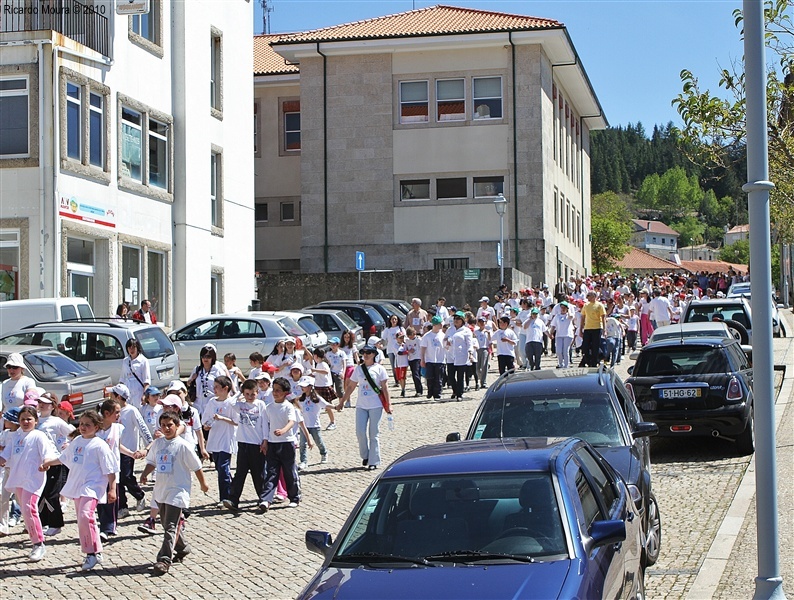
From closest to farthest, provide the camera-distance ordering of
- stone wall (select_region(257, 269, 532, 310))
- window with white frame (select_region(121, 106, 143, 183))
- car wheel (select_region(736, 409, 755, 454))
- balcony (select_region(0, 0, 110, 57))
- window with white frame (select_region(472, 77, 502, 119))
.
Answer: car wheel (select_region(736, 409, 755, 454)) < balcony (select_region(0, 0, 110, 57)) < window with white frame (select_region(121, 106, 143, 183)) < stone wall (select_region(257, 269, 532, 310)) < window with white frame (select_region(472, 77, 502, 119))

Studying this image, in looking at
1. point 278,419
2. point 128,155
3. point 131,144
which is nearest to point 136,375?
point 278,419

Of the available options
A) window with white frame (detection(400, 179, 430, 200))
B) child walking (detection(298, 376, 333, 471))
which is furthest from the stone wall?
child walking (detection(298, 376, 333, 471))

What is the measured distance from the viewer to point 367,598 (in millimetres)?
5480

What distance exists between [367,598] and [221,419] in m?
7.31

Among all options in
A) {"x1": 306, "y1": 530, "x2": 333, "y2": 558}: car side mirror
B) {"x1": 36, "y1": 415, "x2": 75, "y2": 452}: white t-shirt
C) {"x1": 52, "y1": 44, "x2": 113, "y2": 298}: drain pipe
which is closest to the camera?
{"x1": 306, "y1": 530, "x2": 333, "y2": 558}: car side mirror

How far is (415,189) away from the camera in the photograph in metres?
A: 43.2

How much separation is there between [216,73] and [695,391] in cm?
2314

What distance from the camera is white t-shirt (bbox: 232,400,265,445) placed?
12.6m

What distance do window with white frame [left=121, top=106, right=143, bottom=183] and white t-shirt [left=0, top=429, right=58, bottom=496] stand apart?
1820cm

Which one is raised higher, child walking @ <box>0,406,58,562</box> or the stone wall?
the stone wall

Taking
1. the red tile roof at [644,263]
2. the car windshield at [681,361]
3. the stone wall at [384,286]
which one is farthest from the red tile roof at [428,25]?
the red tile roof at [644,263]

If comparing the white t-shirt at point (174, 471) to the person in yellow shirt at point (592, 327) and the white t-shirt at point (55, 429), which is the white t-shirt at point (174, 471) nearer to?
the white t-shirt at point (55, 429)

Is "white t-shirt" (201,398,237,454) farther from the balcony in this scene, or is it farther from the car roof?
the balcony

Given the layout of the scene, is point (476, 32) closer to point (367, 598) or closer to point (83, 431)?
point (83, 431)
